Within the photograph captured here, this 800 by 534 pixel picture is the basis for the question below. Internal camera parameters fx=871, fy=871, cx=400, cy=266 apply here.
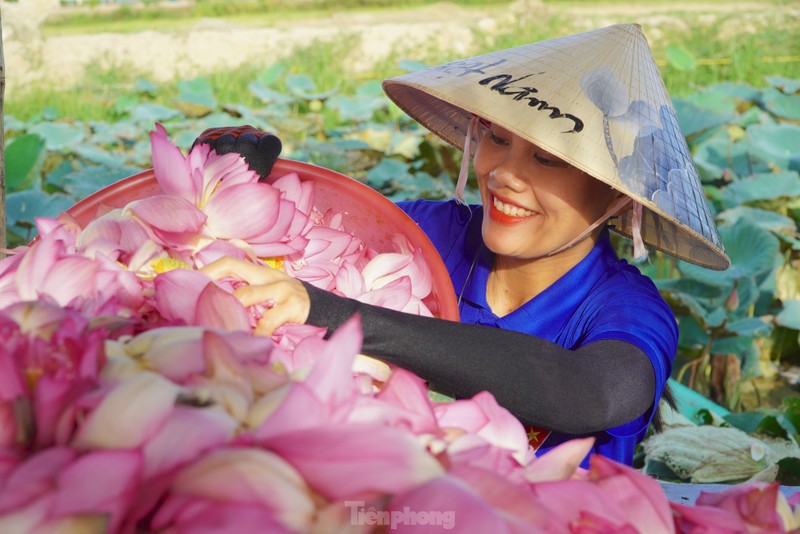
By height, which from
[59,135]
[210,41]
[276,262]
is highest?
[276,262]

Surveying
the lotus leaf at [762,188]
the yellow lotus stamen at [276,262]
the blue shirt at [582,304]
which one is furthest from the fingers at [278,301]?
the lotus leaf at [762,188]

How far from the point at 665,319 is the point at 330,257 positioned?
1.91ft

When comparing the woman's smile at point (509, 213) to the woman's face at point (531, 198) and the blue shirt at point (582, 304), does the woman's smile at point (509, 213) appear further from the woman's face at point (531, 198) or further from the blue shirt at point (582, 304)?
the blue shirt at point (582, 304)

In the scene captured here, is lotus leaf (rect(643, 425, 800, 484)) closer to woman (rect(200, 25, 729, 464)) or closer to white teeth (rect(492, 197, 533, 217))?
woman (rect(200, 25, 729, 464))

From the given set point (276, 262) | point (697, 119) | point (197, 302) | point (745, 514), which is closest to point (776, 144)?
point (697, 119)

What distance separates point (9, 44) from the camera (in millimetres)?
6039

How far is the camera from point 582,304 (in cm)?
143

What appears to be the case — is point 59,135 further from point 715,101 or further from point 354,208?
point 354,208

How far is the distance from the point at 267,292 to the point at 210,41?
605 cm

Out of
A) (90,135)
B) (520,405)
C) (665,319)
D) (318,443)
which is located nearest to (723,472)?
(665,319)

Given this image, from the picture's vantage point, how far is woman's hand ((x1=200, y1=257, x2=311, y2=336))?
792 mm

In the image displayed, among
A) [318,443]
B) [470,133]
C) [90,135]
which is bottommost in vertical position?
[90,135]

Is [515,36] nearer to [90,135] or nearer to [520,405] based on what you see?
[90,135]

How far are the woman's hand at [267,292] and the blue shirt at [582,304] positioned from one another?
0.53 meters
